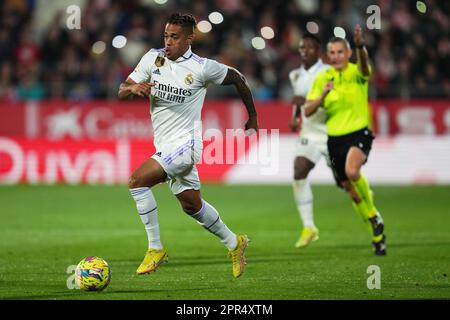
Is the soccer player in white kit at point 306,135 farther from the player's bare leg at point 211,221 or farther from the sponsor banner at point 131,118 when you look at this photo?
the sponsor banner at point 131,118

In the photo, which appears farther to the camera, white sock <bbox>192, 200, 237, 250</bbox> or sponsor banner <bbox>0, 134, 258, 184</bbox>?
sponsor banner <bbox>0, 134, 258, 184</bbox>

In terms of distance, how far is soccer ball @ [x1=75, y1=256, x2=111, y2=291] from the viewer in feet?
28.3

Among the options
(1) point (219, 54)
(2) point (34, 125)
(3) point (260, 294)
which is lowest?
(3) point (260, 294)

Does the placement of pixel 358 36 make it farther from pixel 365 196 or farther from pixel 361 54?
pixel 365 196

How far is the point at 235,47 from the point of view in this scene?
2247 centimetres

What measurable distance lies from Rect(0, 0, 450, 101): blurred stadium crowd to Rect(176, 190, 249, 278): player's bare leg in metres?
12.5

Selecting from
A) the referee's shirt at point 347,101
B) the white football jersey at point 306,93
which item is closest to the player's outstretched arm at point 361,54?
the referee's shirt at point 347,101

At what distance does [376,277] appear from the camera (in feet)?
30.9

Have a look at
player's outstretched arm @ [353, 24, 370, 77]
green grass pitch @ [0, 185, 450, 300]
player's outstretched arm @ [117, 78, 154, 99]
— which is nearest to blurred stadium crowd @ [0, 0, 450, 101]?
green grass pitch @ [0, 185, 450, 300]

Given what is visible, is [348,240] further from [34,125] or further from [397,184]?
[34,125]

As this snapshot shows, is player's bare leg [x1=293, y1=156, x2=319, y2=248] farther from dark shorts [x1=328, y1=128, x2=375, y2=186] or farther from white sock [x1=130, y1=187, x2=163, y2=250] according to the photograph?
white sock [x1=130, y1=187, x2=163, y2=250]

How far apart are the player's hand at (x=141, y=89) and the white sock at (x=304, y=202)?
434 cm

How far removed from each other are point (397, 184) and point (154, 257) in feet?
42.0
